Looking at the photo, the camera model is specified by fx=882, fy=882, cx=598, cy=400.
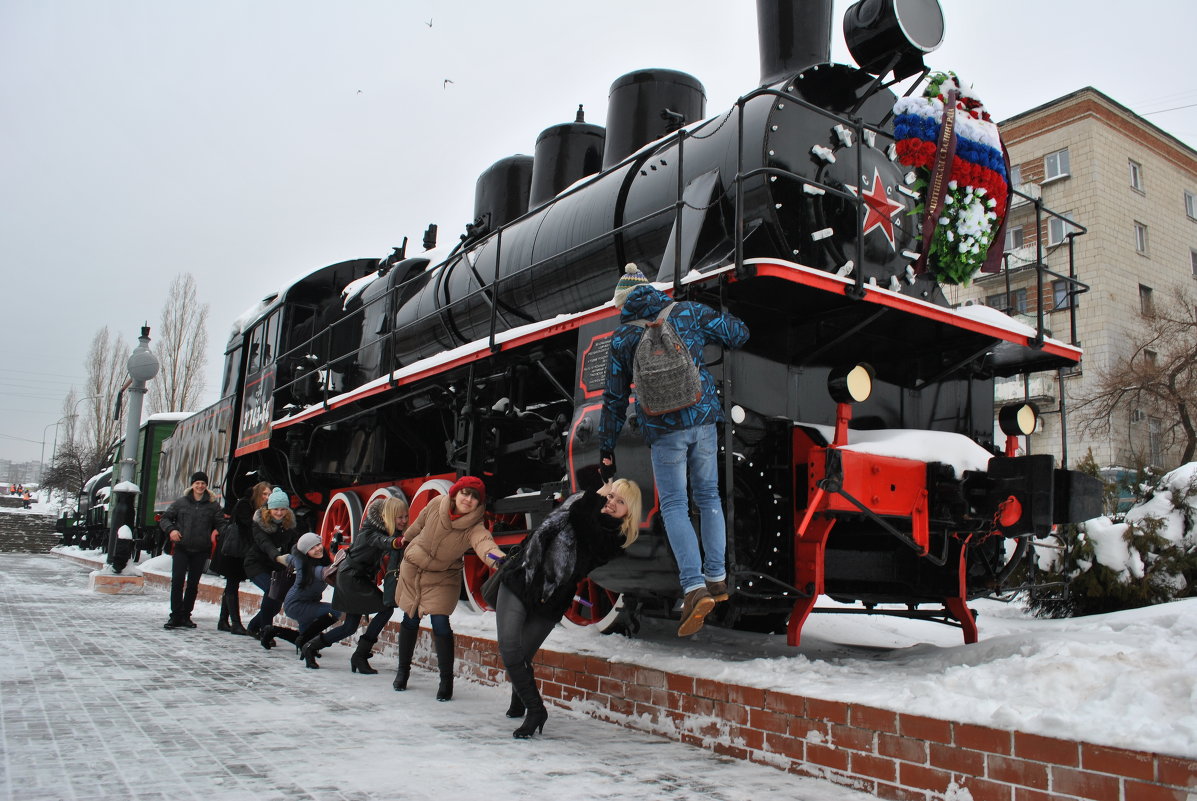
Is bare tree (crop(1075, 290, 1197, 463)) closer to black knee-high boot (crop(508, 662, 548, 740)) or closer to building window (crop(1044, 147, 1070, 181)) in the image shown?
building window (crop(1044, 147, 1070, 181))

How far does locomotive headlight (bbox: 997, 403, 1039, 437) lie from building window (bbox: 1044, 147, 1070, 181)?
18952 millimetres

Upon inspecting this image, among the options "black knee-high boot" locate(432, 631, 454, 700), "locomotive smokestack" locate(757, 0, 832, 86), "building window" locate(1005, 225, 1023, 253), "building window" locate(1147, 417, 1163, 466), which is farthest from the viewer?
"building window" locate(1005, 225, 1023, 253)

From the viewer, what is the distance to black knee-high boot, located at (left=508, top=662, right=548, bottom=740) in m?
3.94

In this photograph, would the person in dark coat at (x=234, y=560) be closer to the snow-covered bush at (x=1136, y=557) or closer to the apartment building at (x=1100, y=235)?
the snow-covered bush at (x=1136, y=557)

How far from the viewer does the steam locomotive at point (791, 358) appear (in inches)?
162

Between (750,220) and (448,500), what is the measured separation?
7.28 feet

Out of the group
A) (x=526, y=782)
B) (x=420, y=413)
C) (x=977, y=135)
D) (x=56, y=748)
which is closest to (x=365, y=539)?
(x=420, y=413)

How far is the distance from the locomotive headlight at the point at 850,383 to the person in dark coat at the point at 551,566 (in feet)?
3.40

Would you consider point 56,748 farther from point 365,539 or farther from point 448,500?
→ point 365,539

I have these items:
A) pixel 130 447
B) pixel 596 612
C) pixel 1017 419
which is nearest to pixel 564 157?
pixel 596 612

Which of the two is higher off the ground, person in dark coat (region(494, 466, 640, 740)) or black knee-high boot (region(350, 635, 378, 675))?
person in dark coat (region(494, 466, 640, 740))

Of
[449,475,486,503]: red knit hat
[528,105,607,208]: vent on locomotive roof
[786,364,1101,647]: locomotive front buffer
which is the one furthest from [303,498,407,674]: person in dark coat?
[528,105,607,208]: vent on locomotive roof

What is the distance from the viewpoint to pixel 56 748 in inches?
134

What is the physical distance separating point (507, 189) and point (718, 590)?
6.39 m
